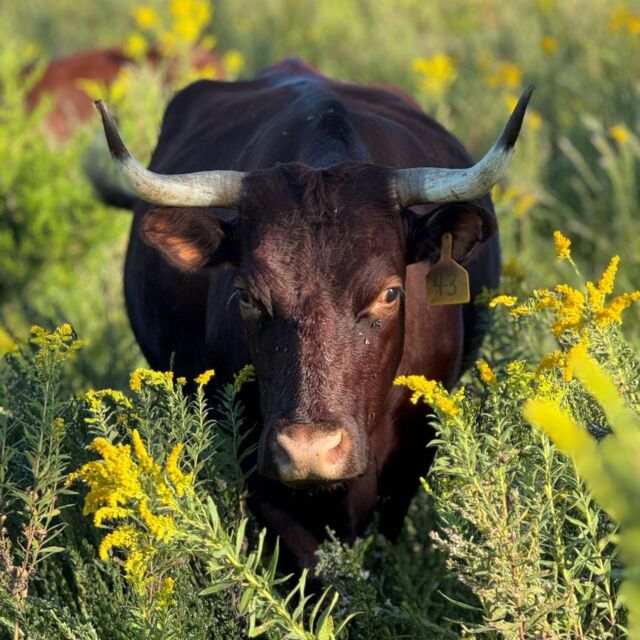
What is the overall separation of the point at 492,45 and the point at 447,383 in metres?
8.02

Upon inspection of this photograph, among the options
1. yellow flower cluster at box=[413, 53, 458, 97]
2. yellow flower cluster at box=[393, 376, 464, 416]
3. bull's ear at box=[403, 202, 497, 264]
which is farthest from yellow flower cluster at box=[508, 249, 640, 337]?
yellow flower cluster at box=[413, 53, 458, 97]

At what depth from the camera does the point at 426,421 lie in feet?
12.9

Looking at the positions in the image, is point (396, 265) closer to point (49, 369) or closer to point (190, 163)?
point (49, 369)

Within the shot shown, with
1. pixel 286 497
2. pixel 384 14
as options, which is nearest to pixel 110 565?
pixel 286 497

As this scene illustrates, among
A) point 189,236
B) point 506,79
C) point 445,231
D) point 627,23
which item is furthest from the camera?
point 506,79

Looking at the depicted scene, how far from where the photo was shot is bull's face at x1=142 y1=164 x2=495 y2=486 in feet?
9.75

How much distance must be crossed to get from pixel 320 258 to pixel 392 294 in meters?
0.24

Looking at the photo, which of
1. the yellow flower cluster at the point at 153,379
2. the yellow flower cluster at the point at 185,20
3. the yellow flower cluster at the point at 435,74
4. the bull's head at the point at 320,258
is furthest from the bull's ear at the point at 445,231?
the yellow flower cluster at the point at 185,20

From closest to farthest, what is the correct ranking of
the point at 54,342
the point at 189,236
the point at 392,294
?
the point at 54,342 < the point at 392,294 < the point at 189,236

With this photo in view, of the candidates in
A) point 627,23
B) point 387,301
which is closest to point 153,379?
point 387,301

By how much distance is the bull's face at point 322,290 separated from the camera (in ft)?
9.75

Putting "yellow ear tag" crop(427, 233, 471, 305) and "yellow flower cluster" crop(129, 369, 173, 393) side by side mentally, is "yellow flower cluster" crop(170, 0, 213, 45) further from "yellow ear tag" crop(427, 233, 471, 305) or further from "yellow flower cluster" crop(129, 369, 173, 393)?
"yellow flower cluster" crop(129, 369, 173, 393)

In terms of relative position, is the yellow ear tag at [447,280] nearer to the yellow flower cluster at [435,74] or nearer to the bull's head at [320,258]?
the bull's head at [320,258]

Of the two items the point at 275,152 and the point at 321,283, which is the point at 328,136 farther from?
the point at 321,283
